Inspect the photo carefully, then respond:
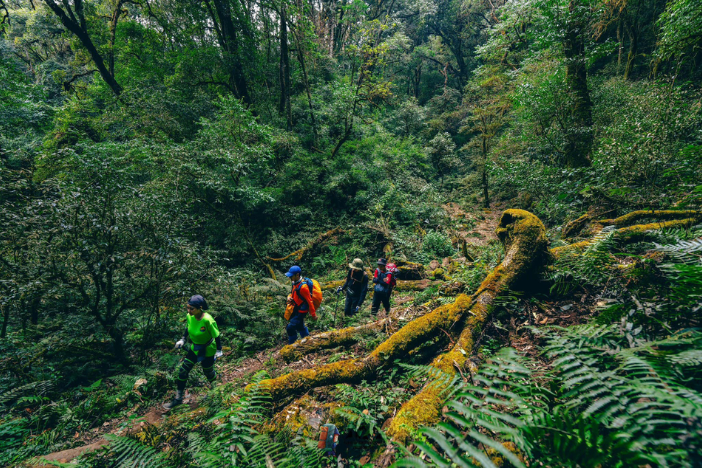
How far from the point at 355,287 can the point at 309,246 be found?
595 centimetres

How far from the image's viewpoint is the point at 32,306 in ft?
17.4

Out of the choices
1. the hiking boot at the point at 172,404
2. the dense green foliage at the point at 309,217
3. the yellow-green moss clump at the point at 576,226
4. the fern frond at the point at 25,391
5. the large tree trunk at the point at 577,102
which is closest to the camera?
the dense green foliage at the point at 309,217

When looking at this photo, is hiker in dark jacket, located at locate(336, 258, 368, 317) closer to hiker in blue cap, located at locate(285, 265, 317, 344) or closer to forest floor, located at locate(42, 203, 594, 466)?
forest floor, located at locate(42, 203, 594, 466)

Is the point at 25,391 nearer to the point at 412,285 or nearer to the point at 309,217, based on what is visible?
the point at 412,285

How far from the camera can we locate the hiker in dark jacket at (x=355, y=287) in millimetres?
6766

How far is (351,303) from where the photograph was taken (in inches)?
275

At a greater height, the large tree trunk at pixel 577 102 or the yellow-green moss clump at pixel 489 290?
the large tree trunk at pixel 577 102

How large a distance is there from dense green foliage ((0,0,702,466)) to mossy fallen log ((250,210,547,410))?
29cm

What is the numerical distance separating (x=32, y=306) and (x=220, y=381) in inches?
166

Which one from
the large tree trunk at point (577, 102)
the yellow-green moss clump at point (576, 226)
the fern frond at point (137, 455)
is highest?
the large tree trunk at point (577, 102)

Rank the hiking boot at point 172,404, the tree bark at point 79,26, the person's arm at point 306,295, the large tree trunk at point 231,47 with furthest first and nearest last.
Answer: the large tree trunk at point 231,47
the tree bark at point 79,26
the person's arm at point 306,295
the hiking boot at point 172,404

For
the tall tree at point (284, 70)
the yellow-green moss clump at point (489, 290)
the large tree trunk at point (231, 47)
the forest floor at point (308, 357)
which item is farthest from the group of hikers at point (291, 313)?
the tall tree at point (284, 70)

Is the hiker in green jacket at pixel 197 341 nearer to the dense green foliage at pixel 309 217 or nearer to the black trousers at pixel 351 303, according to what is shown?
the dense green foliage at pixel 309 217

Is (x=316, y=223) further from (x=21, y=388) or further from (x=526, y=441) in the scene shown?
(x=526, y=441)
